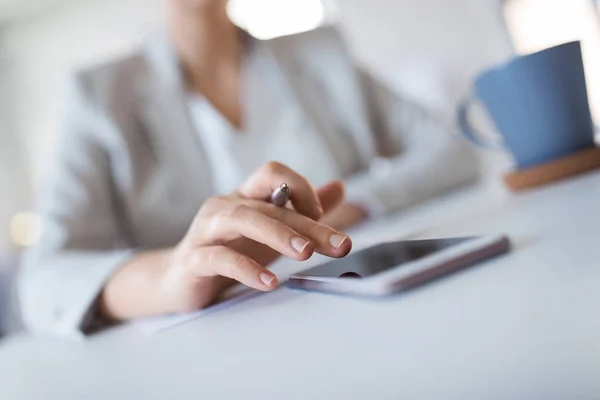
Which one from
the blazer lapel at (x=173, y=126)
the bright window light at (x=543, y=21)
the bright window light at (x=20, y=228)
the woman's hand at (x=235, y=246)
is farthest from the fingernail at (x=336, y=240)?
the bright window light at (x=20, y=228)

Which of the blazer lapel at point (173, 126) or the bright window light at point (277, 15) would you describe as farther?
the bright window light at point (277, 15)

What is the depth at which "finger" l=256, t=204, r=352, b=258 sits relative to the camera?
297 mm

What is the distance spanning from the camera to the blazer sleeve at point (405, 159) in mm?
663

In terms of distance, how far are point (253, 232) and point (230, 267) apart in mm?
24

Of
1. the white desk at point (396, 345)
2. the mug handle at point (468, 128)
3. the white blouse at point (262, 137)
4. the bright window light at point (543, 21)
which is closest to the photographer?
Answer: the white desk at point (396, 345)

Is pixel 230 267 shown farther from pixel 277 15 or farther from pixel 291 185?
pixel 277 15

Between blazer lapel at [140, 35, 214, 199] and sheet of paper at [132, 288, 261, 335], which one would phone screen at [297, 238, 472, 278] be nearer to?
sheet of paper at [132, 288, 261, 335]

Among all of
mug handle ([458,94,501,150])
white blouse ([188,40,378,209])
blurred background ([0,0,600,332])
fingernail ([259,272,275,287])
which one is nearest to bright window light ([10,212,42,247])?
blurred background ([0,0,600,332])

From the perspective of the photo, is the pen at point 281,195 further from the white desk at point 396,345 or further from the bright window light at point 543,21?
the bright window light at point 543,21

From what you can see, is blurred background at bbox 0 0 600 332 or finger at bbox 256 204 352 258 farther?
blurred background at bbox 0 0 600 332

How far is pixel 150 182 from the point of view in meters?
0.70

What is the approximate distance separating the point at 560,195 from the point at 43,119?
283 centimetres

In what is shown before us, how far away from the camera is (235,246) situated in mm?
352

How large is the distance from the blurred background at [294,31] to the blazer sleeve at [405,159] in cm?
14
